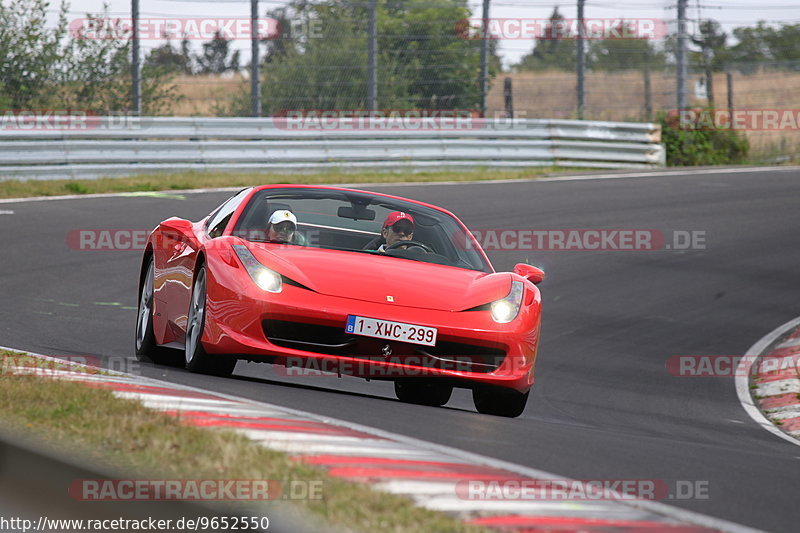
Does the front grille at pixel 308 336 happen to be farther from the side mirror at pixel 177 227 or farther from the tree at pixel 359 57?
the tree at pixel 359 57

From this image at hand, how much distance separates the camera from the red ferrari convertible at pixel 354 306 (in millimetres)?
6352

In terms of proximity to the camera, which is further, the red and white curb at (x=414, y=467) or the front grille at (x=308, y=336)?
the front grille at (x=308, y=336)

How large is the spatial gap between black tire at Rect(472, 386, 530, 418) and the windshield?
81 centimetres

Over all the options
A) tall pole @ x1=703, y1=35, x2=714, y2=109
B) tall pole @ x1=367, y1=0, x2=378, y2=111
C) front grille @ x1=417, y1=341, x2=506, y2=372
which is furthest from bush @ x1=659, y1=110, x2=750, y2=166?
front grille @ x1=417, y1=341, x2=506, y2=372

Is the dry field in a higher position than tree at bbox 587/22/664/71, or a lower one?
lower

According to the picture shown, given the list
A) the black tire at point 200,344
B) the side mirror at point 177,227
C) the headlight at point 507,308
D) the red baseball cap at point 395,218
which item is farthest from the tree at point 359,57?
the headlight at point 507,308

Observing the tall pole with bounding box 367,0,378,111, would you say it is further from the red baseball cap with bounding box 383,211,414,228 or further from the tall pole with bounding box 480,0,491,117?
the red baseball cap with bounding box 383,211,414,228

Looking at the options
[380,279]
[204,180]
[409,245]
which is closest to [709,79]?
[204,180]

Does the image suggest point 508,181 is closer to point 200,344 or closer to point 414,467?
→ point 200,344

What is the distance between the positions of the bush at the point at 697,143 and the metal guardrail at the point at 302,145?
3.24 feet

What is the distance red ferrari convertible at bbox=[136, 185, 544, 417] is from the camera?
250 inches

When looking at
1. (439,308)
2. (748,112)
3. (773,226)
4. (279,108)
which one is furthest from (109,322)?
(748,112)

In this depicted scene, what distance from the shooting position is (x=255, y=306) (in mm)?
6359

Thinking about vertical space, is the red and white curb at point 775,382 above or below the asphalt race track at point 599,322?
Result: below
